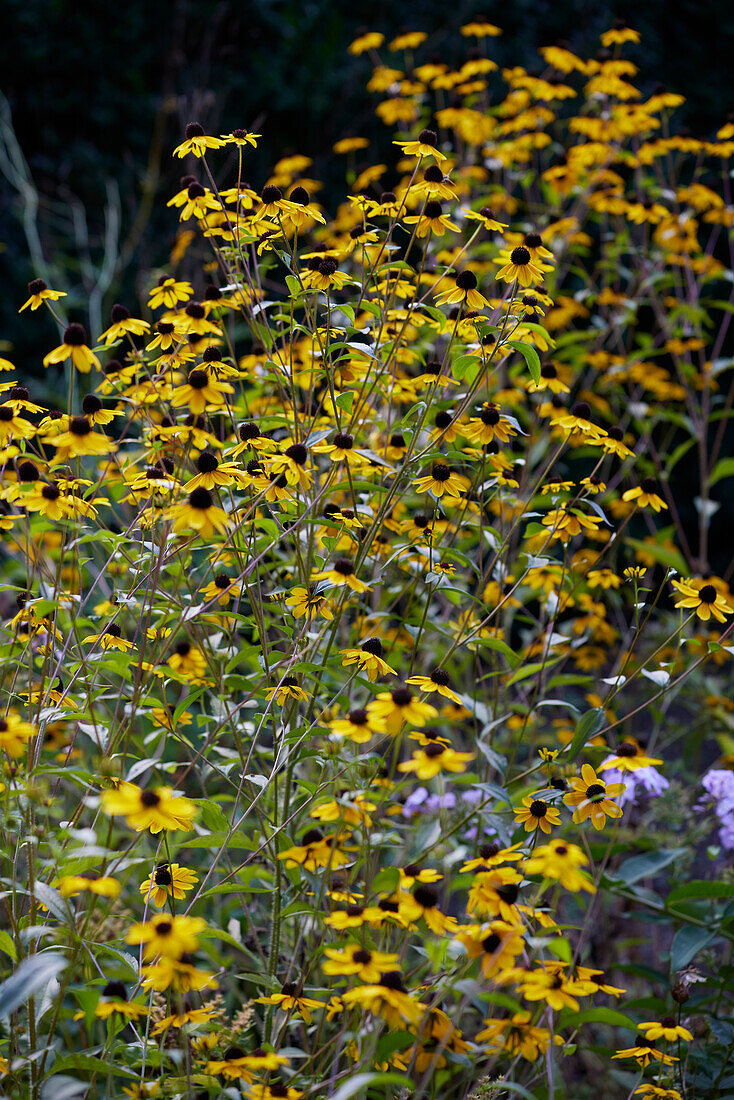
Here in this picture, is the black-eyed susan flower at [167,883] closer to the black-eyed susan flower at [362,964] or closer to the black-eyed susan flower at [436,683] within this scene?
the black-eyed susan flower at [362,964]

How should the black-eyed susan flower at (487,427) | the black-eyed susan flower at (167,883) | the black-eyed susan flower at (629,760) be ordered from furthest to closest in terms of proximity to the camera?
the black-eyed susan flower at (487,427)
the black-eyed susan flower at (629,760)
the black-eyed susan flower at (167,883)

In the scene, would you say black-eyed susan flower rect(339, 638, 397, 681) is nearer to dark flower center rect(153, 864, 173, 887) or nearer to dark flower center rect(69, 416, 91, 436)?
dark flower center rect(153, 864, 173, 887)

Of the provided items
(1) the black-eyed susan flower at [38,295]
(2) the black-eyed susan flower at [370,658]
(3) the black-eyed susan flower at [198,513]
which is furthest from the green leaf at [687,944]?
(1) the black-eyed susan flower at [38,295]

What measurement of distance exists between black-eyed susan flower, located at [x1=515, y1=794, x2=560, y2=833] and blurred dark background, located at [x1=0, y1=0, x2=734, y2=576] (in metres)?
3.83

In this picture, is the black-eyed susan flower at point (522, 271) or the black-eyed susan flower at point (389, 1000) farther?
the black-eyed susan flower at point (522, 271)

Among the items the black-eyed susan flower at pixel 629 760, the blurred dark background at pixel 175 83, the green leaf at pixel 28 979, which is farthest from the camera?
the blurred dark background at pixel 175 83

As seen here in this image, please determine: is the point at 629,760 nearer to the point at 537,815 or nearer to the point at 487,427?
the point at 537,815

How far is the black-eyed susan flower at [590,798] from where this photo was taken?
1.39 meters

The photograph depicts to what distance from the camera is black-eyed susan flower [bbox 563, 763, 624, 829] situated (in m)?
1.39

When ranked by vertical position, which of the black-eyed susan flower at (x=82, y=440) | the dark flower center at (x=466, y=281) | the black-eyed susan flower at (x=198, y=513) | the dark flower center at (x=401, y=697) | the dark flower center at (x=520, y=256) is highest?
the dark flower center at (x=520, y=256)

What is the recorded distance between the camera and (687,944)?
1868 mm

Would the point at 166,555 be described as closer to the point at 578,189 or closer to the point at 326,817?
the point at 326,817

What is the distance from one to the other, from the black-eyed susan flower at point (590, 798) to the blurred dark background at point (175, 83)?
3.84m

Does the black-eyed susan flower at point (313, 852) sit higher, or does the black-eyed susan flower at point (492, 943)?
the black-eyed susan flower at point (492, 943)
